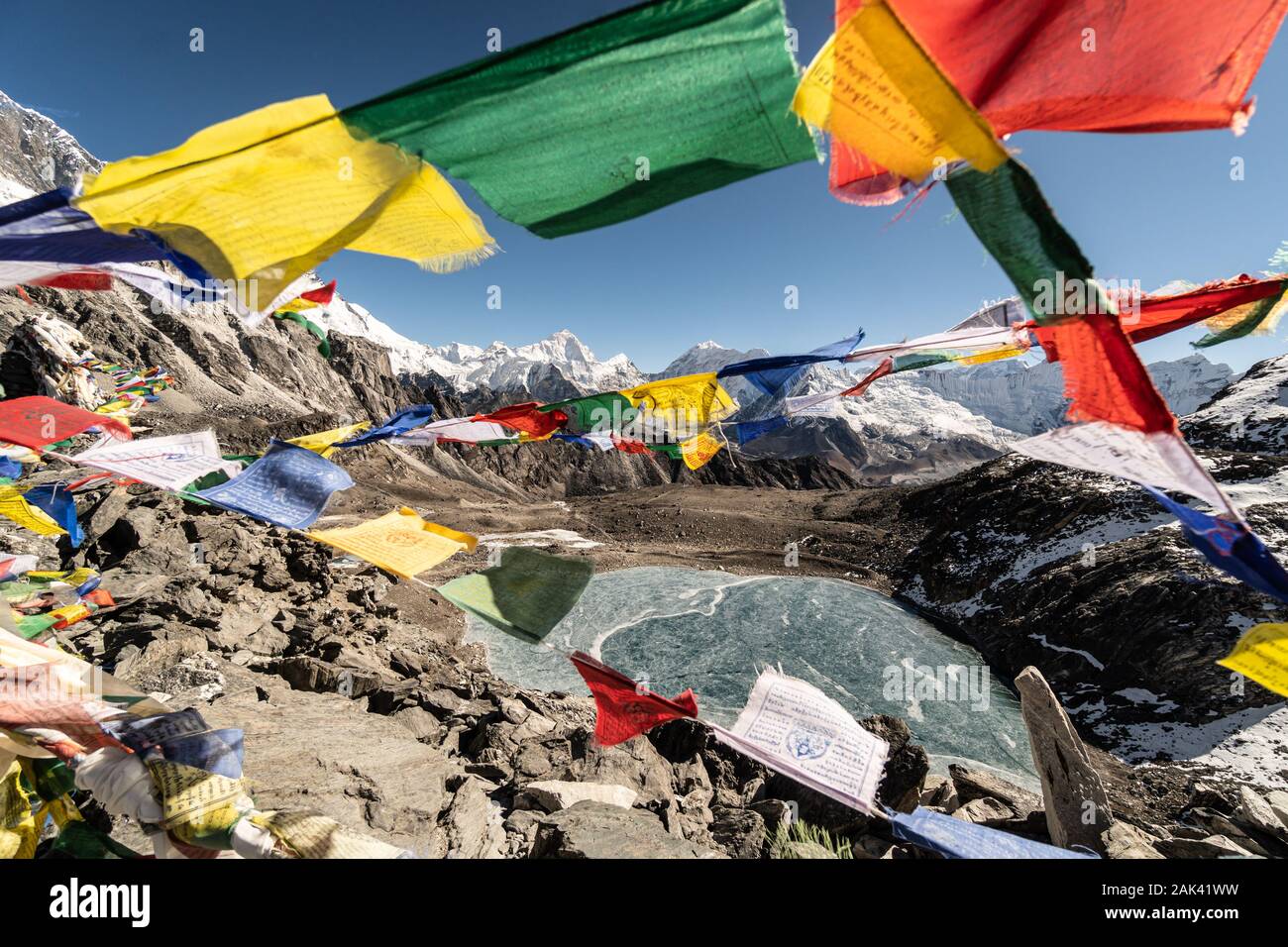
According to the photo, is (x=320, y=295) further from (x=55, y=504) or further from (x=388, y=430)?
(x=55, y=504)

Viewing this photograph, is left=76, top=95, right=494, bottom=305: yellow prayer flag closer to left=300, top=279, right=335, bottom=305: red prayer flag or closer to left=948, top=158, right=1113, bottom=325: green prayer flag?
left=948, top=158, right=1113, bottom=325: green prayer flag

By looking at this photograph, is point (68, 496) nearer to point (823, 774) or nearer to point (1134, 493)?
point (823, 774)

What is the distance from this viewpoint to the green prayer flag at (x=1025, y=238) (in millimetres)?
1528

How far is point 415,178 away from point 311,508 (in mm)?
2202

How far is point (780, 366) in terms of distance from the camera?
16.5 feet

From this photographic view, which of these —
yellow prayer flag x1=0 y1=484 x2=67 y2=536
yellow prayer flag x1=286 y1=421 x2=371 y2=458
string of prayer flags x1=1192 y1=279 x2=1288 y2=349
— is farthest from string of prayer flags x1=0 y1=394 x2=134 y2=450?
string of prayer flags x1=1192 y1=279 x2=1288 y2=349

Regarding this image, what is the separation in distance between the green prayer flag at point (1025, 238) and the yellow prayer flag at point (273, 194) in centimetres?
172

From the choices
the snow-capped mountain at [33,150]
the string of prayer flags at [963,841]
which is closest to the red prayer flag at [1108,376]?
the string of prayer flags at [963,841]

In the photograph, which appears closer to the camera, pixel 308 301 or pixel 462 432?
pixel 462 432

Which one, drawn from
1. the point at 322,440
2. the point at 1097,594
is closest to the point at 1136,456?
the point at 322,440

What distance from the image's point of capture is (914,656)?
58.3 feet

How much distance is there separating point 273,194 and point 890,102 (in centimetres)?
206

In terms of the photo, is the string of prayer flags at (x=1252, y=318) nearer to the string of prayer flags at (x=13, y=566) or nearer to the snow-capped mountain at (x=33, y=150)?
the string of prayer flags at (x=13, y=566)

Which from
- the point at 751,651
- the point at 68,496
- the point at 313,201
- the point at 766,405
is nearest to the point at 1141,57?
the point at 313,201
